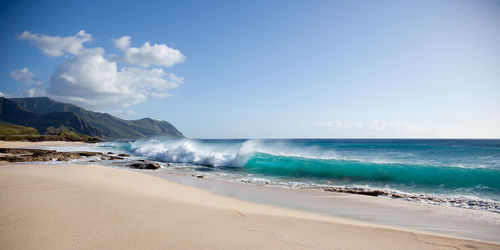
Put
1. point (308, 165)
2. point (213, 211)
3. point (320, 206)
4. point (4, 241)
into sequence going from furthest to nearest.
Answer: point (308, 165), point (320, 206), point (213, 211), point (4, 241)

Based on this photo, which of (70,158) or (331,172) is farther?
(70,158)

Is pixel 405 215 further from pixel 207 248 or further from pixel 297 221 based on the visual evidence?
pixel 207 248

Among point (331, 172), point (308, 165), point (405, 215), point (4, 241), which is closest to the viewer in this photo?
point (4, 241)

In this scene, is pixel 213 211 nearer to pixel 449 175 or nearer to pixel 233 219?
pixel 233 219

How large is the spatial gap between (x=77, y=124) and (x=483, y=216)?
18928cm

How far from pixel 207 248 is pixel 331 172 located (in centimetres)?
1375

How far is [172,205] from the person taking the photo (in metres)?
5.20

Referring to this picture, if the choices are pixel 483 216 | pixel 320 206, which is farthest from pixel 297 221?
pixel 483 216

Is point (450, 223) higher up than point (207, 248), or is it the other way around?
point (207, 248)

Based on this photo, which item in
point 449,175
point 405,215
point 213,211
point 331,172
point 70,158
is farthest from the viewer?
point 70,158

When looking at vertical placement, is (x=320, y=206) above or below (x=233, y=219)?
below

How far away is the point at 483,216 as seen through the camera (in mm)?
6215

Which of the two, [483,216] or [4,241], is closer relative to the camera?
[4,241]

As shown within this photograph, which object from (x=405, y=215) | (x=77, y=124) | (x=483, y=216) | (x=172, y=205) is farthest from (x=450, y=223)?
(x=77, y=124)
